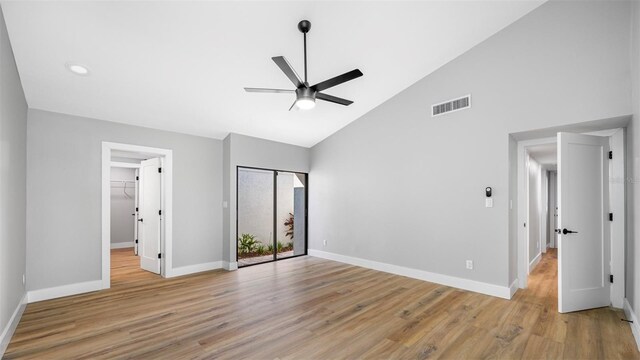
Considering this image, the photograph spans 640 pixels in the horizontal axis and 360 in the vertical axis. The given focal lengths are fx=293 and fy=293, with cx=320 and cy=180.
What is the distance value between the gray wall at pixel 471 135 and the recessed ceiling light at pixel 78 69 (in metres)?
4.24

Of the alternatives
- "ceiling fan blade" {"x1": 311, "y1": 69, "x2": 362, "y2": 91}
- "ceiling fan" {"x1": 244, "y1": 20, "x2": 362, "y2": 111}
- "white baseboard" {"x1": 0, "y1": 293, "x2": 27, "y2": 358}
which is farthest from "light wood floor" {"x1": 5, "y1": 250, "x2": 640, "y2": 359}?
"ceiling fan blade" {"x1": 311, "y1": 69, "x2": 362, "y2": 91}

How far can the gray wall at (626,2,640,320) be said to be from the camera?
2834mm

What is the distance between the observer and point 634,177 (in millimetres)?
3164

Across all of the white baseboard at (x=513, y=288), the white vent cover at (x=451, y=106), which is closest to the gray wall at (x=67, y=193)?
the white vent cover at (x=451, y=106)

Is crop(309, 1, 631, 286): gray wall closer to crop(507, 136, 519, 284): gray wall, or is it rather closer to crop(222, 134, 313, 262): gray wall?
crop(507, 136, 519, 284): gray wall

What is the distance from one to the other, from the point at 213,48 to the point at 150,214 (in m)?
3.58

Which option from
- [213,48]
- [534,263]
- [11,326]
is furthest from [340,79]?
[534,263]

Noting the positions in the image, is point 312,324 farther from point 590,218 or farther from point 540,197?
point 540,197

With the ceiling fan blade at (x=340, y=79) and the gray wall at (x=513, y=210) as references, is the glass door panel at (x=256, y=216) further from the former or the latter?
the gray wall at (x=513, y=210)

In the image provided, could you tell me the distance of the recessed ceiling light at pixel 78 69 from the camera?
11.0 ft

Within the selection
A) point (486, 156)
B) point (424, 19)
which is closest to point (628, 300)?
point (486, 156)

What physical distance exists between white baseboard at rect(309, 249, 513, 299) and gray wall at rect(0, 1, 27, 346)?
188 inches

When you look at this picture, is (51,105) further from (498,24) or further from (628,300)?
(628,300)

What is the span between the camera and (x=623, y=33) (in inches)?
125
